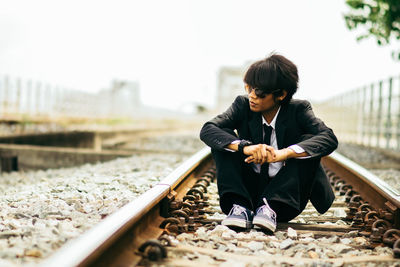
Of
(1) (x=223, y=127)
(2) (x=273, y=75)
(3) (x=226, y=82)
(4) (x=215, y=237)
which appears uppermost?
(3) (x=226, y=82)

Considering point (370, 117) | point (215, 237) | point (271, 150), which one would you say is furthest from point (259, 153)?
point (370, 117)

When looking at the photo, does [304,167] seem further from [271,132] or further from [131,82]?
[131,82]

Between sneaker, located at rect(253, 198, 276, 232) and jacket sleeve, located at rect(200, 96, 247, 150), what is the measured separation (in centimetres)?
44

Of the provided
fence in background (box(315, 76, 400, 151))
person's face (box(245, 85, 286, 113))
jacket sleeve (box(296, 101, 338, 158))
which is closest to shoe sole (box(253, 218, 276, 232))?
jacket sleeve (box(296, 101, 338, 158))

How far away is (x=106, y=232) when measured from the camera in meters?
1.76

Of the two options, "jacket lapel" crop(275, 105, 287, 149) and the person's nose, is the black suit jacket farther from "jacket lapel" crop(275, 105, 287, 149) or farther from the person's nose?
the person's nose

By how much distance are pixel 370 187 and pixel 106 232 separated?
2317 millimetres

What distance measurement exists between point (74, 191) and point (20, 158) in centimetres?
390

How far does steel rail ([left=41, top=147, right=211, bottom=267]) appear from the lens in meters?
1.44

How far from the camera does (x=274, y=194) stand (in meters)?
2.62

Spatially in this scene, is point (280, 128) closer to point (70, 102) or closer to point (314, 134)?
point (314, 134)

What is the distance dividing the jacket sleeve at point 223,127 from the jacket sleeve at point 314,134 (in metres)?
0.38

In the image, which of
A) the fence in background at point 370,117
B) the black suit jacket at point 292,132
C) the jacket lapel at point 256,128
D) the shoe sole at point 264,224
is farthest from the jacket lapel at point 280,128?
the fence in background at point 370,117

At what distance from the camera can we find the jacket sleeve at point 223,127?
270 cm
